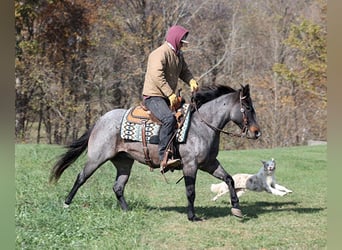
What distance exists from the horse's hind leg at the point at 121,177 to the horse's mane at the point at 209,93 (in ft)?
2.52

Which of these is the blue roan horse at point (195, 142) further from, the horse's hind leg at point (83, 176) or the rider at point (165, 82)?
the rider at point (165, 82)

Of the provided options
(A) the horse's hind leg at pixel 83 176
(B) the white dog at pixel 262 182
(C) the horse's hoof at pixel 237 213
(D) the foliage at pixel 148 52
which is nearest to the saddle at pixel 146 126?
(A) the horse's hind leg at pixel 83 176

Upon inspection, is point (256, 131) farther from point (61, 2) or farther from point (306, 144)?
point (61, 2)

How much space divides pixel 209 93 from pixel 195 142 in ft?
1.40

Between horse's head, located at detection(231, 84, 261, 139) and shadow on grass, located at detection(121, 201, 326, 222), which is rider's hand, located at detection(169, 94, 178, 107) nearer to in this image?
horse's head, located at detection(231, 84, 261, 139)

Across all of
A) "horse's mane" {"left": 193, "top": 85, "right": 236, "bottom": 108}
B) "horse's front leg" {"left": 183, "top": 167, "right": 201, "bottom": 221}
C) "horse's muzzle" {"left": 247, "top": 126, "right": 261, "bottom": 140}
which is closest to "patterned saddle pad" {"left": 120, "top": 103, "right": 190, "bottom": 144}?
"horse's mane" {"left": 193, "top": 85, "right": 236, "bottom": 108}

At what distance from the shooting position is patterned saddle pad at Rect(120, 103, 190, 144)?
3.77m

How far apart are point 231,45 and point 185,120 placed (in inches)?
148

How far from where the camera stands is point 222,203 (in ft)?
14.7

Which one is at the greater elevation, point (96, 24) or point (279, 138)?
point (96, 24)

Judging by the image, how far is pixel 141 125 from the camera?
3863 millimetres

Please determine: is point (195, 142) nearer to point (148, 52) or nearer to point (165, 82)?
point (165, 82)

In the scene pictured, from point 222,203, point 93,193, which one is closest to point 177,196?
point 222,203

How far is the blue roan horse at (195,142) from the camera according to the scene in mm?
3781
